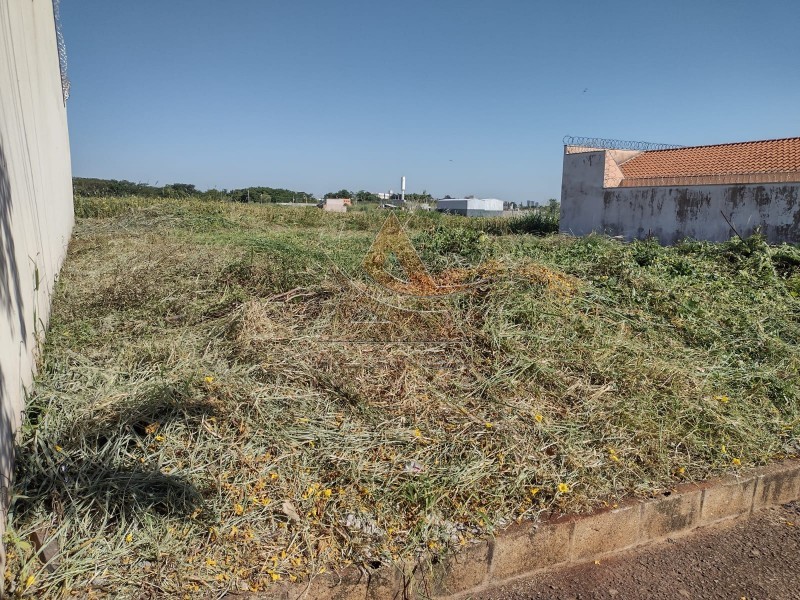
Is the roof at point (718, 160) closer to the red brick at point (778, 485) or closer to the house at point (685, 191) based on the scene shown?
the house at point (685, 191)

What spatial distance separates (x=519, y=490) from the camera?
240 centimetres

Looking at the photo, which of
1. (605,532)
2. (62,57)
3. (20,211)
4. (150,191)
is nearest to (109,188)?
(150,191)

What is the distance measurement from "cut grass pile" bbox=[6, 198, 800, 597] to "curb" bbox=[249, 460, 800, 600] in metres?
0.07

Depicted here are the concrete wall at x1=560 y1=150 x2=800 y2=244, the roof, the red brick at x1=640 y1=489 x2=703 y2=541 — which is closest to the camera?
the red brick at x1=640 y1=489 x2=703 y2=541

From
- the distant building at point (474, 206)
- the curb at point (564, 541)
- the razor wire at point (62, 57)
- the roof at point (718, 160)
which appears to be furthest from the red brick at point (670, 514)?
the distant building at point (474, 206)

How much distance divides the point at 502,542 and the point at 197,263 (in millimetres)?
4096

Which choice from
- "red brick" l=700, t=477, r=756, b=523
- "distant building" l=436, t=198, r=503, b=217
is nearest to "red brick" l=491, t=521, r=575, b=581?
"red brick" l=700, t=477, r=756, b=523

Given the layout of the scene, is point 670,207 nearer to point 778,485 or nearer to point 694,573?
point 778,485

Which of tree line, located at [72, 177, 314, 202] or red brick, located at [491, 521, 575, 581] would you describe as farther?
tree line, located at [72, 177, 314, 202]

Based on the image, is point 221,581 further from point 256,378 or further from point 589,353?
point 589,353

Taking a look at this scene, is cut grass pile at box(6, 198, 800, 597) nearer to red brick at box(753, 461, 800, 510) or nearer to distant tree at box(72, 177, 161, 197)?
red brick at box(753, 461, 800, 510)

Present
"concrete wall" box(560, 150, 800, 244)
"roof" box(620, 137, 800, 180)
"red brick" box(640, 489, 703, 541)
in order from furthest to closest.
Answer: "roof" box(620, 137, 800, 180), "concrete wall" box(560, 150, 800, 244), "red brick" box(640, 489, 703, 541)

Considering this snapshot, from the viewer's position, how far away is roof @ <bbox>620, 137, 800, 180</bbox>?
51.4 feet

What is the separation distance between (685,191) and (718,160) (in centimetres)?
337
